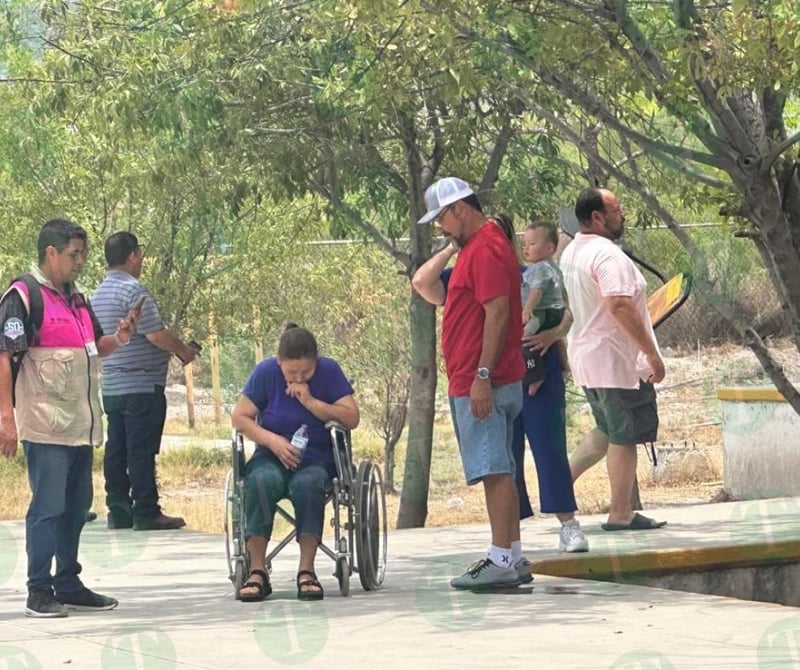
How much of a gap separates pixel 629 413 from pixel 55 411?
3377 millimetres

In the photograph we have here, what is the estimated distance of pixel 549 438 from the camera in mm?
9812

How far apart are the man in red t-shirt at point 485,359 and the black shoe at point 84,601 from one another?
5.20 feet

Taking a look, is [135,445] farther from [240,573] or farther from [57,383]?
[57,383]

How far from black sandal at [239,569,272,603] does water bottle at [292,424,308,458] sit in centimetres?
58

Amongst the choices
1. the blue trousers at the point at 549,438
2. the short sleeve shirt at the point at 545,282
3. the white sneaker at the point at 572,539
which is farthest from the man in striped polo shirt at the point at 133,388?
the white sneaker at the point at 572,539

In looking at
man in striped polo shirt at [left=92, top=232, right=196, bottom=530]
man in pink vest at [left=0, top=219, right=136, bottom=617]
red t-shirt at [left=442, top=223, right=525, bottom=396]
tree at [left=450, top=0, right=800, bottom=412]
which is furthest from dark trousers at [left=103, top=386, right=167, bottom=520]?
red t-shirt at [left=442, top=223, right=525, bottom=396]

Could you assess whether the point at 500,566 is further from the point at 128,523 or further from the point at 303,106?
the point at 303,106

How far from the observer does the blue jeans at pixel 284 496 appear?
27.7 ft

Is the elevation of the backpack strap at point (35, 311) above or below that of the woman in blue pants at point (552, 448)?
above

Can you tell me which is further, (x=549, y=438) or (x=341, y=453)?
(x=549, y=438)

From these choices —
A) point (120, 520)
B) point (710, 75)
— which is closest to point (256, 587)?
point (710, 75)

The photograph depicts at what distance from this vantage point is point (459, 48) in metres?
11.0

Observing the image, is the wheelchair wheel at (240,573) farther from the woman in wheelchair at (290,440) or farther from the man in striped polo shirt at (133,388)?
the man in striped polo shirt at (133,388)

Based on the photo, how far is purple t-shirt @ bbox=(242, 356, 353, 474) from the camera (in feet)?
28.6
